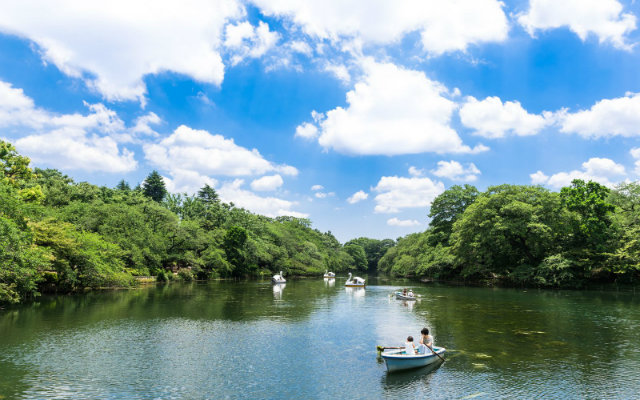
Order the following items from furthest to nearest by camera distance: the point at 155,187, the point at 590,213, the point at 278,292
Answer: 1. the point at 155,187
2. the point at 590,213
3. the point at 278,292

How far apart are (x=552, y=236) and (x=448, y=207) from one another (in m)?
26.2

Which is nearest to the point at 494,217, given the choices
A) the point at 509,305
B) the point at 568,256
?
the point at 568,256

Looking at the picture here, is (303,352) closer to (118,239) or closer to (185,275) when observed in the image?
(118,239)

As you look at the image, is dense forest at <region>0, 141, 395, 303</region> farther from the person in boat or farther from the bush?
the person in boat

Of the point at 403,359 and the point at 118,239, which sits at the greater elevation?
the point at 118,239

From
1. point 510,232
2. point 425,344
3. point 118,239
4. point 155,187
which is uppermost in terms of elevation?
point 155,187

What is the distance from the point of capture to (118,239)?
2144 inches

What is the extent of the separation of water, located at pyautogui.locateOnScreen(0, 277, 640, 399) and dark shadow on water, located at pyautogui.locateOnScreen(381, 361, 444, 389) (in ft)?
0.27

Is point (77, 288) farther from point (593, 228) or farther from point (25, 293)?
point (593, 228)

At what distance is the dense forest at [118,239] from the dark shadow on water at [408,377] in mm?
26835

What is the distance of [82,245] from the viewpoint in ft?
137

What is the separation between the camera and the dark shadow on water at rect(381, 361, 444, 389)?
1496cm

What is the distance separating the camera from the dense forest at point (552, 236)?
53.4 m

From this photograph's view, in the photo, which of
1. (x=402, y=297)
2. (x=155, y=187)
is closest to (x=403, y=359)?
(x=402, y=297)
